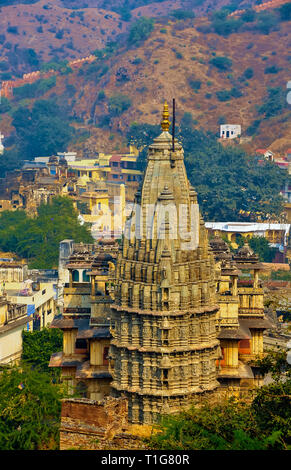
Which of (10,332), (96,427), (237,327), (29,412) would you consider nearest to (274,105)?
(10,332)

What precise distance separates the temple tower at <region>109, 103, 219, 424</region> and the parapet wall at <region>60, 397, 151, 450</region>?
399cm

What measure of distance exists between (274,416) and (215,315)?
21.1 feet

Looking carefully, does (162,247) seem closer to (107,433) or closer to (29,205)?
(107,433)

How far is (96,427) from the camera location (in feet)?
111

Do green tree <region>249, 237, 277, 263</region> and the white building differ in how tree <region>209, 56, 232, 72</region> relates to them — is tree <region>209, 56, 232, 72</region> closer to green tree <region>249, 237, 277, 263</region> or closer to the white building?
the white building

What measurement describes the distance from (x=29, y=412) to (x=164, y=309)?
18.7 ft

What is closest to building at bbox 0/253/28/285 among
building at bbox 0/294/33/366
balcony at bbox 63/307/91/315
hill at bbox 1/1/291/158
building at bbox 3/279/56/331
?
building at bbox 3/279/56/331

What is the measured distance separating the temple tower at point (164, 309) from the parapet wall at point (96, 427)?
3986 mm

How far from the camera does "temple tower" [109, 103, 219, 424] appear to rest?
38281 mm

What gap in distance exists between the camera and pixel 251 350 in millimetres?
44562

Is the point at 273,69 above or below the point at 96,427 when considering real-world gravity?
above

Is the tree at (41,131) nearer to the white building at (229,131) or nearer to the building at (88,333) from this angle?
the white building at (229,131)

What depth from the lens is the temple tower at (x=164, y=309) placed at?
126 feet

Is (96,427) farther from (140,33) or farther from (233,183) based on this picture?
(140,33)
